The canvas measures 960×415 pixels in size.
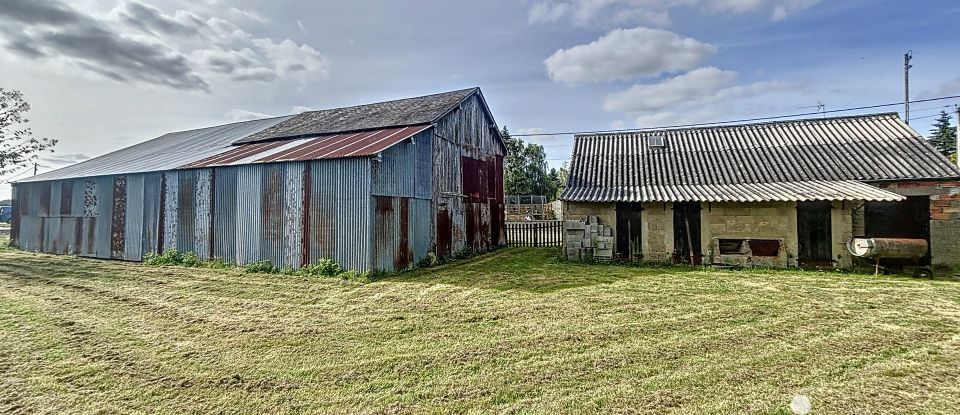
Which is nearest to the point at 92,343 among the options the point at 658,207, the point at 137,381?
the point at 137,381

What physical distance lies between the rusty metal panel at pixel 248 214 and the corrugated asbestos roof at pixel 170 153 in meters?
3.75

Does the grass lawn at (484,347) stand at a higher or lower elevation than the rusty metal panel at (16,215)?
lower

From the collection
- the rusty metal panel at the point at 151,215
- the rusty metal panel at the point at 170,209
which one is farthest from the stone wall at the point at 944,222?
the rusty metal panel at the point at 151,215

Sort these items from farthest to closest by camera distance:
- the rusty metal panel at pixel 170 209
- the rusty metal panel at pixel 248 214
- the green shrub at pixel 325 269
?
the rusty metal panel at pixel 170 209
the rusty metal panel at pixel 248 214
the green shrub at pixel 325 269

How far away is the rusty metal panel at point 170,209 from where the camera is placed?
13.0 metres

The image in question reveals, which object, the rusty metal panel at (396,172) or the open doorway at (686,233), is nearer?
the rusty metal panel at (396,172)

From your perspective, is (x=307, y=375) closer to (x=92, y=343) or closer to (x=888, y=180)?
(x=92, y=343)

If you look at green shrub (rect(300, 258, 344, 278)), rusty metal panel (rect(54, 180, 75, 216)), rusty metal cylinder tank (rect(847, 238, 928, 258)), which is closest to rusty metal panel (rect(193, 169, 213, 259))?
green shrub (rect(300, 258, 344, 278))

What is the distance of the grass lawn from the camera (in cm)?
378

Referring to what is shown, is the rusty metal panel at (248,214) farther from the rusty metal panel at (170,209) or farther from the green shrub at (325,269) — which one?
the rusty metal panel at (170,209)

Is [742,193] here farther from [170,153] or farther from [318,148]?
[170,153]

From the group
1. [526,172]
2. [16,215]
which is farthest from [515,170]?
[16,215]

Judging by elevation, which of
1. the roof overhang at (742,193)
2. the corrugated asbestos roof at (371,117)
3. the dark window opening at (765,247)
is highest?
the corrugated asbestos roof at (371,117)

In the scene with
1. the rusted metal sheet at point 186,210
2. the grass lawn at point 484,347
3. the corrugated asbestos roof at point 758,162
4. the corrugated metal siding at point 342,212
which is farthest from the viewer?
the rusted metal sheet at point 186,210
